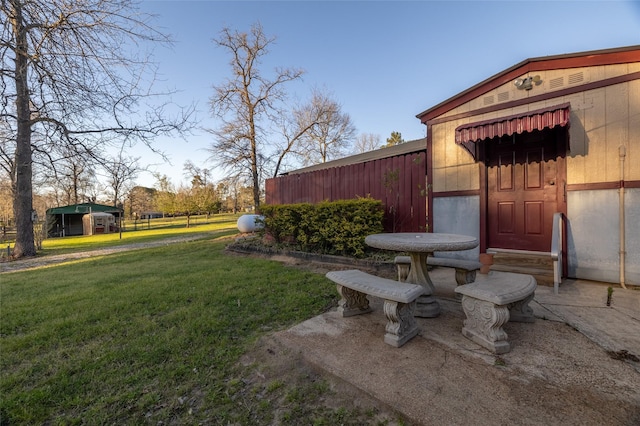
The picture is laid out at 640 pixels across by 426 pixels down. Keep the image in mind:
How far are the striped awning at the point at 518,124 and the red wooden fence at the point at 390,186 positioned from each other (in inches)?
49.9

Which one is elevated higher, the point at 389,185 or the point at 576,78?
the point at 576,78

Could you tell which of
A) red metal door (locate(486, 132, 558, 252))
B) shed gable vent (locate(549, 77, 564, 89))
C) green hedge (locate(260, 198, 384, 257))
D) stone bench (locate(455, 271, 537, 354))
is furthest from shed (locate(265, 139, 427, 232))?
stone bench (locate(455, 271, 537, 354))

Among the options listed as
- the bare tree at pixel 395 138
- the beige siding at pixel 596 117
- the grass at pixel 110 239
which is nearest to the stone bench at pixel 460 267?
the beige siding at pixel 596 117

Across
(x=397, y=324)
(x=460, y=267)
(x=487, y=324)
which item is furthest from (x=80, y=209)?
(x=487, y=324)

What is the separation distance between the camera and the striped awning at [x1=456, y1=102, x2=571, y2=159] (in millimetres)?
3529

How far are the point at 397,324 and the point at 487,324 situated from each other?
0.66 metres

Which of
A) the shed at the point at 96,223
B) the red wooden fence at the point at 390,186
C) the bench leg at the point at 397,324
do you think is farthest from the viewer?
the shed at the point at 96,223

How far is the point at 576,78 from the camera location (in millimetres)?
3760

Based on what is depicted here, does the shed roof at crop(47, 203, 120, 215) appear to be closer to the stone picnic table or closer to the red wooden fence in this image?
the red wooden fence

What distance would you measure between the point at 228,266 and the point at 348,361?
413 centimetres

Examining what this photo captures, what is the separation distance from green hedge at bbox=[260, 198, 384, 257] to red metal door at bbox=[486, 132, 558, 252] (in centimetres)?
198

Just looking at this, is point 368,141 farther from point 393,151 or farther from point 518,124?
point 518,124

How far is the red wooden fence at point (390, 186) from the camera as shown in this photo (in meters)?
5.42

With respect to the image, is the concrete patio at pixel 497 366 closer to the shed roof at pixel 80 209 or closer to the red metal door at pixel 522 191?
the red metal door at pixel 522 191
